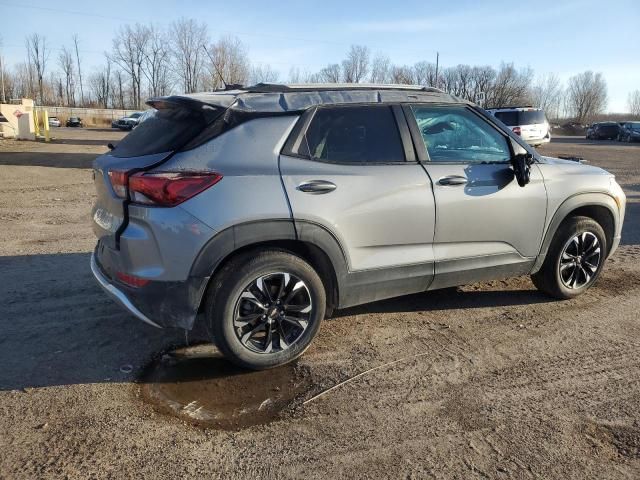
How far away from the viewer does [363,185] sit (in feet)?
11.5

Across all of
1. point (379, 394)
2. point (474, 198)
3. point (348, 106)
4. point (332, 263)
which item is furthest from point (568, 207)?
point (379, 394)

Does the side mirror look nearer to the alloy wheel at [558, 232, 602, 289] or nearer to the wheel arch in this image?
the alloy wheel at [558, 232, 602, 289]

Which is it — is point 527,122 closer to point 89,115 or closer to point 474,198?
point 474,198

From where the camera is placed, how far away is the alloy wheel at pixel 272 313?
10.8 ft

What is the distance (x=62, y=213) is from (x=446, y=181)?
6917mm

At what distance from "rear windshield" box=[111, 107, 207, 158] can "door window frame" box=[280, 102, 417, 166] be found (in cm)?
57

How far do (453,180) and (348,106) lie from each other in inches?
37.6

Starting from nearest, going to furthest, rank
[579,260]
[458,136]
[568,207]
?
1. [458,136]
2. [568,207]
3. [579,260]

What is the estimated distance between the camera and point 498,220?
13.4ft

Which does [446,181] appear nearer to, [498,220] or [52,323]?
[498,220]

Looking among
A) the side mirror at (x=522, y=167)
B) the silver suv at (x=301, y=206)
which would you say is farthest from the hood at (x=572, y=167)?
the side mirror at (x=522, y=167)

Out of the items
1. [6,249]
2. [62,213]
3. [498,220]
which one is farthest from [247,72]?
[498,220]

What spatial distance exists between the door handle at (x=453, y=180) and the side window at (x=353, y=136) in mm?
340

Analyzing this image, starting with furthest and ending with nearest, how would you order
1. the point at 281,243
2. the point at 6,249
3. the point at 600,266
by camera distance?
1. the point at 6,249
2. the point at 600,266
3. the point at 281,243
